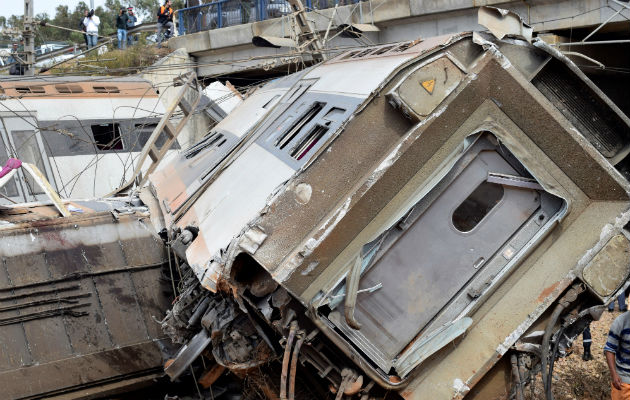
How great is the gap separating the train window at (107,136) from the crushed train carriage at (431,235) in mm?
8912

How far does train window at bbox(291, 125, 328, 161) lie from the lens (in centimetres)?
484

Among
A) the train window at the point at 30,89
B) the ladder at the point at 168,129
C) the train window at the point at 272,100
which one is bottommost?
the train window at the point at 30,89

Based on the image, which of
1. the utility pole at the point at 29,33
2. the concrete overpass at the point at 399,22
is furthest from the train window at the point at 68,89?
the utility pole at the point at 29,33

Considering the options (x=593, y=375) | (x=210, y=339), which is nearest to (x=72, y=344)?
(x=210, y=339)

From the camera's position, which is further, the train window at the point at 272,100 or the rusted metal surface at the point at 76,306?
the train window at the point at 272,100

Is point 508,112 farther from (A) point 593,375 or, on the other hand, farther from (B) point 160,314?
(A) point 593,375

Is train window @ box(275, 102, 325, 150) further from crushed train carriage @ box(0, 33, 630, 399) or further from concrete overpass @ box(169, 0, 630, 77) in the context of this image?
concrete overpass @ box(169, 0, 630, 77)

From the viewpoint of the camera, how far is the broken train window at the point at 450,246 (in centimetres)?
441

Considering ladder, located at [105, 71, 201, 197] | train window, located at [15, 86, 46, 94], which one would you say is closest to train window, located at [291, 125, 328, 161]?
ladder, located at [105, 71, 201, 197]

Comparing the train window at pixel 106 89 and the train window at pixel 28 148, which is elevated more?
the train window at pixel 106 89

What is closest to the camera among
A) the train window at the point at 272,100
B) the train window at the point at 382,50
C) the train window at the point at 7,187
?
the train window at the point at 382,50

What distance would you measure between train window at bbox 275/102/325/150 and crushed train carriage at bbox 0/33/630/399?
0.29 metres

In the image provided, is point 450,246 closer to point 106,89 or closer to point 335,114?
point 335,114

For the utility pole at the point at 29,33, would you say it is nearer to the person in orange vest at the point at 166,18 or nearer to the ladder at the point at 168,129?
the ladder at the point at 168,129
